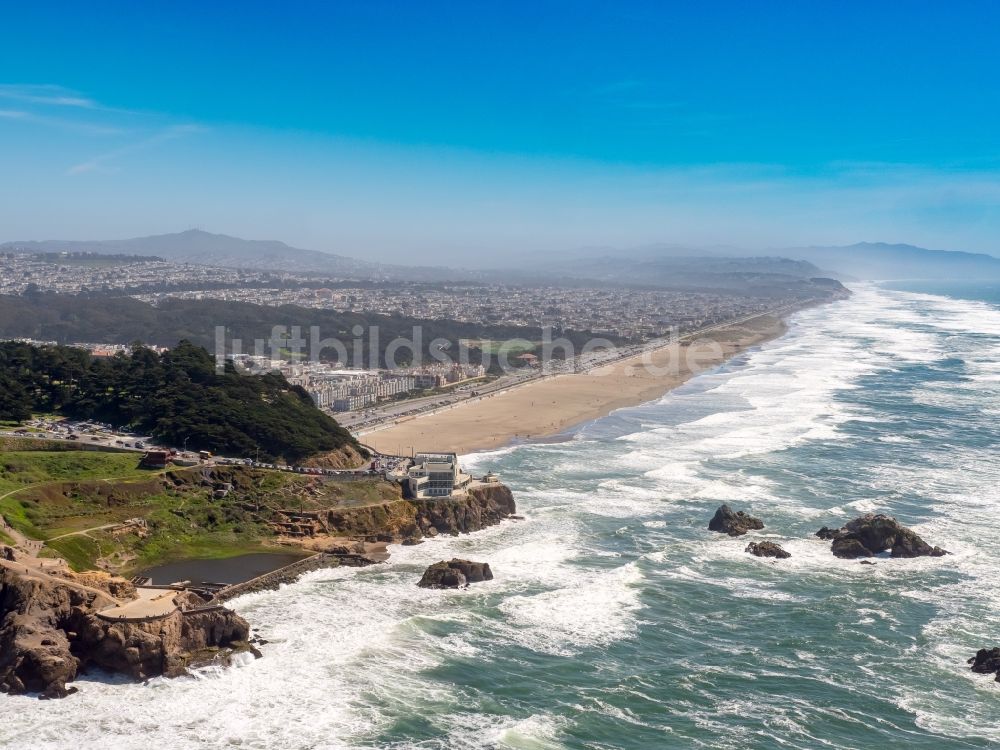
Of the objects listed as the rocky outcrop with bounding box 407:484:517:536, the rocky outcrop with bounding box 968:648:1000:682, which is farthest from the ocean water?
the rocky outcrop with bounding box 407:484:517:536

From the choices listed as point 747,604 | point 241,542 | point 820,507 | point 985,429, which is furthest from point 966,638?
point 985,429

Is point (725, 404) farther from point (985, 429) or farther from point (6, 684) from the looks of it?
point (6, 684)

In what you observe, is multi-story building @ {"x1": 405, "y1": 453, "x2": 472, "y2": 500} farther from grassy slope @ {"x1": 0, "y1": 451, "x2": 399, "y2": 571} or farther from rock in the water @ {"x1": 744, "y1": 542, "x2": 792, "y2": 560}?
rock in the water @ {"x1": 744, "y1": 542, "x2": 792, "y2": 560}

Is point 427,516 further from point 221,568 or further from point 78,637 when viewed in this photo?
point 78,637

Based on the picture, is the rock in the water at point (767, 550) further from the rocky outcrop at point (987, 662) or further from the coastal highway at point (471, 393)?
the coastal highway at point (471, 393)

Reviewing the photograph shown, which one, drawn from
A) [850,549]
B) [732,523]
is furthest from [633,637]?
[850,549]
